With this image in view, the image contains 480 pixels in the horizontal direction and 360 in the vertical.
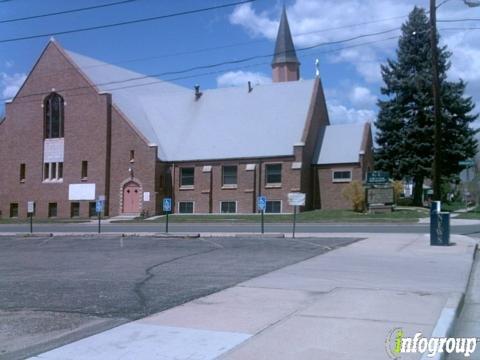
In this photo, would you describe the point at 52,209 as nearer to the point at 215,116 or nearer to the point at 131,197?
the point at 131,197

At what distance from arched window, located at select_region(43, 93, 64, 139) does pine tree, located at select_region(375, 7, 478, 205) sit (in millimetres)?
27209

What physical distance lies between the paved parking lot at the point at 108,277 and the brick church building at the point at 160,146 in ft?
77.6

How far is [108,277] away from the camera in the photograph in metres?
12.9

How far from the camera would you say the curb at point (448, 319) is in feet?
21.6

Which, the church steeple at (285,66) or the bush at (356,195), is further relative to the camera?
the church steeple at (285,66)

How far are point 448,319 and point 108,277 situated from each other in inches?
292

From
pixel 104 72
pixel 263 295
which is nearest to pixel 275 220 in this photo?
pixel 104 72

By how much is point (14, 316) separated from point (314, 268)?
7.14 meters

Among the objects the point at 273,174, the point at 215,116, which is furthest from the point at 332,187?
the point at 215,116

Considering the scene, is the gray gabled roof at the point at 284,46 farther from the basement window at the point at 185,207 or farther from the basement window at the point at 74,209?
the basement window at the point at 74,209

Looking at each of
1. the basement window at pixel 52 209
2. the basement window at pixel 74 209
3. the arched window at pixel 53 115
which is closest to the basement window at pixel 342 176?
the basement window at pixel 74 209

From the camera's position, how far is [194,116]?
2077 inches

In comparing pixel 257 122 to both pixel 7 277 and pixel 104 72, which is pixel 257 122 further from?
pixel 7 277

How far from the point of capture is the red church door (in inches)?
1912
